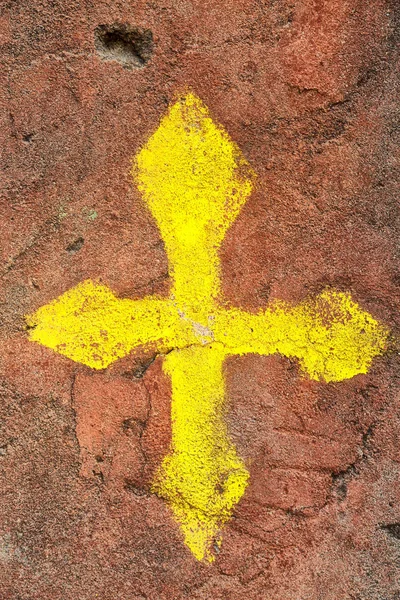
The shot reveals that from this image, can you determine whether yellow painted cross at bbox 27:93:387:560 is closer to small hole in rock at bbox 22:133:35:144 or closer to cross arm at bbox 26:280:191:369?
cross arm at bbox 26:280:191:369

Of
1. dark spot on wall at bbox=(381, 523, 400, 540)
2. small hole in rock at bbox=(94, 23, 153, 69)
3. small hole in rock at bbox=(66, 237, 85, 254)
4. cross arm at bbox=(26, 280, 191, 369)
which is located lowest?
dark spot on wall at bbox=(381, 523, 400, 540)

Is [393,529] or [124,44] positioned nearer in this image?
[124,44]

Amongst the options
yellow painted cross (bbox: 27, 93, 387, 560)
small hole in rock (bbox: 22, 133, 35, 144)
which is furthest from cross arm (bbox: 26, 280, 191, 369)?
small hole in rock (bbox: 22, 133, 35, 144)

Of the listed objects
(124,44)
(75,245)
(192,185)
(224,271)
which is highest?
(124,44)

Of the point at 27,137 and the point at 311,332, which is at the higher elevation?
the point at 27,137

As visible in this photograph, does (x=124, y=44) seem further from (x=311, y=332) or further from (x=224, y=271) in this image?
(x=311, y=332)

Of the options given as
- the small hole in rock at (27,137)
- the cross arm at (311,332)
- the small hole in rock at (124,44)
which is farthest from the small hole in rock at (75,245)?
the small hole in rock at (124,44)

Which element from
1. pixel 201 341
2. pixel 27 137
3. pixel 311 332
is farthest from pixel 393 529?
pixel 27 137

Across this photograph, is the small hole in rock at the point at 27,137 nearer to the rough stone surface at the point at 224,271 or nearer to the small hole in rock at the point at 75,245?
the rough stone surface at the point at 224,271
